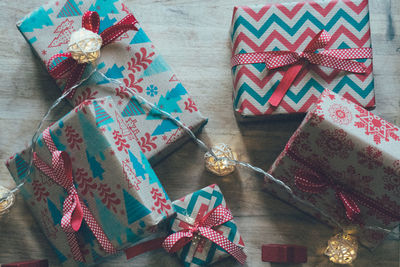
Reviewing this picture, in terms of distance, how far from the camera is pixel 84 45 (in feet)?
4.00

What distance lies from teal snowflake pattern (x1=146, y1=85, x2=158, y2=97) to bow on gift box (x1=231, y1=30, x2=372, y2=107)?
29 centimetres

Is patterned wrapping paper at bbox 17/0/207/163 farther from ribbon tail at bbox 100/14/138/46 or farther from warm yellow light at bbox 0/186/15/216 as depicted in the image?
warm yellow light at bbox 0/186/15/216

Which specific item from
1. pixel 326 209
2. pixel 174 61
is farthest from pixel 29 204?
pixel 326 209

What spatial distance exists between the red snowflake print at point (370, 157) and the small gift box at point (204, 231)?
1.50ft

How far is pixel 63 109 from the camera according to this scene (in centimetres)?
145

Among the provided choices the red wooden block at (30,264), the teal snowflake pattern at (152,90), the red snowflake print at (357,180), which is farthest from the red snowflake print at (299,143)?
the red wooden block at (30,264)

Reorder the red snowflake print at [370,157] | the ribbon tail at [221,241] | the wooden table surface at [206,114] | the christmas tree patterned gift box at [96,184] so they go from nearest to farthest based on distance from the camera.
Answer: the red snowflake print at [370,157] < the christmas tree patterned gift box at [96,184] < the ribbon tail at [221,241] < the wooden table surface at [206,114]

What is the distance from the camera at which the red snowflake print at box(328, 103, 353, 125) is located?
1061mm

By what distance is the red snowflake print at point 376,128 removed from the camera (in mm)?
1062

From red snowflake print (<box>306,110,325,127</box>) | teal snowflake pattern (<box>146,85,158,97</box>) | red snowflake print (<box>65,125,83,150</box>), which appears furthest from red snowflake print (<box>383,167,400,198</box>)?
red snowflake print (<box>65,125,83,150</box>)

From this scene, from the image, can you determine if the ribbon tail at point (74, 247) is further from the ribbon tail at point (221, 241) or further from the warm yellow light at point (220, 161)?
the warm yellow light at point (220, 161)

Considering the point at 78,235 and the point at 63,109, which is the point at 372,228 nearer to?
the point at 78,235

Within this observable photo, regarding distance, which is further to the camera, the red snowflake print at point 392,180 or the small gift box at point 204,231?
the small gift box at point 204,231

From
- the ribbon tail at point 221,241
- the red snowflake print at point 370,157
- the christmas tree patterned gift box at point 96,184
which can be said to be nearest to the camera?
the red snowflake print at point 370,157
